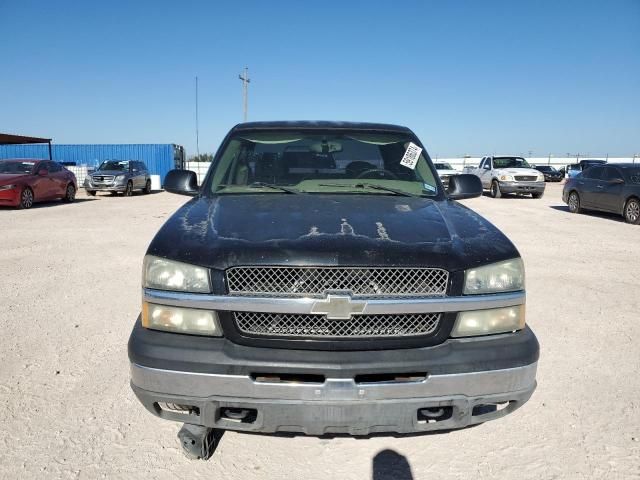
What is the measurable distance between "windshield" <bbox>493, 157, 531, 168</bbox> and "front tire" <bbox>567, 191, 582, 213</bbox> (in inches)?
260

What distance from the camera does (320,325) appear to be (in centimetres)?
207

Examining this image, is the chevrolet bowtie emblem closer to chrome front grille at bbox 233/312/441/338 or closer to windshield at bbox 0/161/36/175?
chrome front grille at bbox 233/312/441/338

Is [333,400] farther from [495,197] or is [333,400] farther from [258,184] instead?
[495,197]

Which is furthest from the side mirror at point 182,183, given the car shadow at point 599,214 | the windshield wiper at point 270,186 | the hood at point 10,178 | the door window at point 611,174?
the car shadow at point 599,214

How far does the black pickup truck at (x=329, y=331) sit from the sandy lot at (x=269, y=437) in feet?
1.35

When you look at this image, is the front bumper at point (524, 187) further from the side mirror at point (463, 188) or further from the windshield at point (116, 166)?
the side mirror at point (463, 188)

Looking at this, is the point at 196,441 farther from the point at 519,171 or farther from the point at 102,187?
the point at 519,171

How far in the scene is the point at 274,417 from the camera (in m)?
1.99

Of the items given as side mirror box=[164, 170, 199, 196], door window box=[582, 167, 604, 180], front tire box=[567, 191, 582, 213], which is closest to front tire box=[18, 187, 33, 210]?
side mirror box=[164, 170, 199, 196]

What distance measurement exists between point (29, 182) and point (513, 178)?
59.8 feet

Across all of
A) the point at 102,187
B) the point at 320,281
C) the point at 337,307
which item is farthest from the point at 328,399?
the point at 102,187

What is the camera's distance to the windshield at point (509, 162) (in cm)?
2140

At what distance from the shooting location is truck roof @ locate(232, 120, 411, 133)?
12.6 ft

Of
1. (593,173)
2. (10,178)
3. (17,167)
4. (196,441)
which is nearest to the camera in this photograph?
(196,441)
